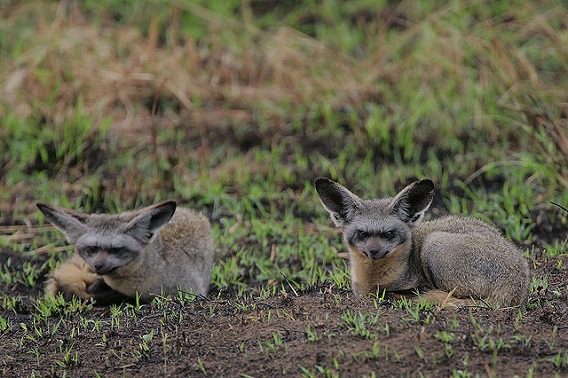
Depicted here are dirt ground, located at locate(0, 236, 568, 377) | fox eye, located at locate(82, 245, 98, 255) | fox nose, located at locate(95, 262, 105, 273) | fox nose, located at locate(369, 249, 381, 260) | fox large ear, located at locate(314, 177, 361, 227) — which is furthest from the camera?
fox eye, located at locate(82, 245, 98, 255)

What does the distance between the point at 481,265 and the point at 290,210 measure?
10.5 ft

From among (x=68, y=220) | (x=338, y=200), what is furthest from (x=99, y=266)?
(x=338, y=200)

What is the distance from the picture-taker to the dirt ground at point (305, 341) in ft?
16.1

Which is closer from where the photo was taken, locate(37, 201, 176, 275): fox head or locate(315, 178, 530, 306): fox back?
locate(315, 178, 530, 306): fox back

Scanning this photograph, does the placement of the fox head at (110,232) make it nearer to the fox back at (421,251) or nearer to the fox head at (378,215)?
the fox head at (378,215)

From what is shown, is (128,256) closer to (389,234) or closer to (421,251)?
(389,234)

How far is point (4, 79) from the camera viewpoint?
11039 mm

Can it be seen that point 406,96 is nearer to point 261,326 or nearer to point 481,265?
point 481,265

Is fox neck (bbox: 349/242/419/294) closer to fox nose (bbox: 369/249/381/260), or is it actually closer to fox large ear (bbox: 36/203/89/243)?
fox nose (bbox: 369/249/381/260)

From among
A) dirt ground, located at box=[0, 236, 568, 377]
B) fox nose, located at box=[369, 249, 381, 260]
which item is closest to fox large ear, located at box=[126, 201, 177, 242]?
dirt ground, located at box=[0, 236, 568, 377]

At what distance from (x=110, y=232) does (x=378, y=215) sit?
221 centimetres

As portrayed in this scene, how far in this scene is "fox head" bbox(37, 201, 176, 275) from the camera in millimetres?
7160

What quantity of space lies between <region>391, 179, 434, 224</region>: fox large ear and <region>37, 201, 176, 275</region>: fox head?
5.96ft

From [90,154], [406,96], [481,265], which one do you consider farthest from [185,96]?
[481,265]
